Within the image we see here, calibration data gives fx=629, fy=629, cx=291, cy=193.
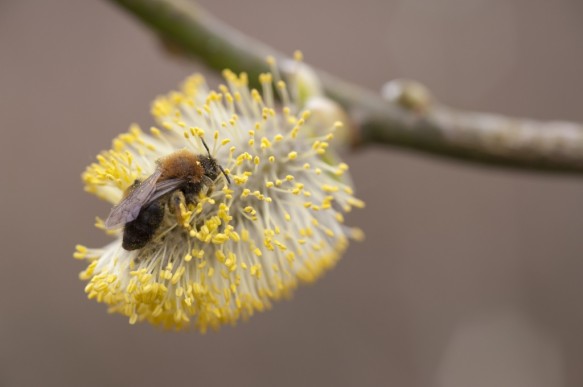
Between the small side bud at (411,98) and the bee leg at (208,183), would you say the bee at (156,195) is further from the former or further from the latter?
the small side bud at (411,98)

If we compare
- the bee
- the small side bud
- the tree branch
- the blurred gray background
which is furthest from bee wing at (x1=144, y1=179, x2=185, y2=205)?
the blurred gray background

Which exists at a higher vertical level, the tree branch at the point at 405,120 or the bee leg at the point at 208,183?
the tree branch at the point at 405,120

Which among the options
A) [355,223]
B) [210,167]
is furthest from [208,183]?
[355,223]

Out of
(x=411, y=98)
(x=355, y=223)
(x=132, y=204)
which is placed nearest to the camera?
(x=132, y=204)

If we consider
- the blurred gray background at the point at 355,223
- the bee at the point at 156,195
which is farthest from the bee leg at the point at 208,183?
the blurred gray background at the point at 355,223

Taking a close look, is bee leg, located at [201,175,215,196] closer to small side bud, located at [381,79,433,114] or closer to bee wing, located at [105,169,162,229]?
bee wing, located at [105,169,162,229]

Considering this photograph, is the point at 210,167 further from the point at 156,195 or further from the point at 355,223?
the point at 355,223
